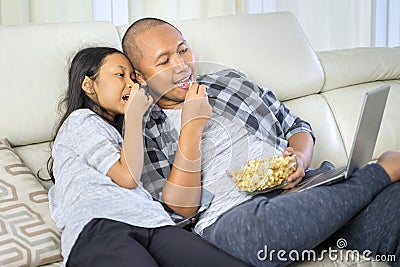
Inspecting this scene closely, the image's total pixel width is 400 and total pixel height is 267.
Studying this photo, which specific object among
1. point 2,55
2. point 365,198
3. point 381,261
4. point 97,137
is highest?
point 2,55

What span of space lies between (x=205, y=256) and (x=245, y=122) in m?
0.53

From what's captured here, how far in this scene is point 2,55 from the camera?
1916mm

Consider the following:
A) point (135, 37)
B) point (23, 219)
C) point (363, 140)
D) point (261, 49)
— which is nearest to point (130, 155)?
point (23, 219)

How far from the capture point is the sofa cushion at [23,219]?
1658mm

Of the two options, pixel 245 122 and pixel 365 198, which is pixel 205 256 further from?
pixel 245 122

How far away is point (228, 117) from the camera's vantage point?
197 cm

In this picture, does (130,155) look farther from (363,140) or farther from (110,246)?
(363,140)

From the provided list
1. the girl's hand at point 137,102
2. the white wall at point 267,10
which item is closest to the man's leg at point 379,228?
the girl's hand at point 137,102

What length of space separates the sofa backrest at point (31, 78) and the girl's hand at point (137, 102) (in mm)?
296

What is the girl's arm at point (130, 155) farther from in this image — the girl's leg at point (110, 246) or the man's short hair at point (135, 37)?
the man's short hair at point (135, 37)

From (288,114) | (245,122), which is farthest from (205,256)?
(288,114)

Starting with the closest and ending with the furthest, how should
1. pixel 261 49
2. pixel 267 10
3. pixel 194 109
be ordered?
pixel 194 109, pixel 261 49, pixel 267 10

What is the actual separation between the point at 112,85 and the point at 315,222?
1.94ft

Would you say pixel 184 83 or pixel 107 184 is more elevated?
pixel 184 83
